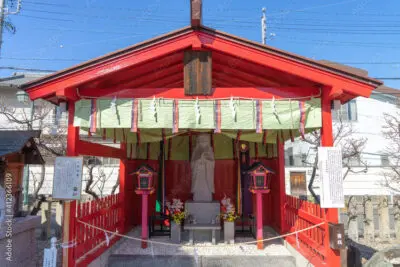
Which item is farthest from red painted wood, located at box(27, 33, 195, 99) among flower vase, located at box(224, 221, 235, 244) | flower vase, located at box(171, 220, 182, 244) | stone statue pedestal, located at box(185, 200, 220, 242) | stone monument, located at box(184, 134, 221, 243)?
flower vase, located at box(224, 221, 235, 244)

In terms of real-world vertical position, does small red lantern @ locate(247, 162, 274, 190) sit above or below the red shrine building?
below

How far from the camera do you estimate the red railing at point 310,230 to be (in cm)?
525

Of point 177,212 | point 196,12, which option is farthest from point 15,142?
point 196,12

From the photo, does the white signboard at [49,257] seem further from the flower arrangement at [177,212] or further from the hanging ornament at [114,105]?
the flower arrangement at [177,212]

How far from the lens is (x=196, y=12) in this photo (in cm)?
484

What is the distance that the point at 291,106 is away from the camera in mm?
5332

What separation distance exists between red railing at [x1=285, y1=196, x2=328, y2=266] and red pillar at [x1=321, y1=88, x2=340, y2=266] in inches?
3.6

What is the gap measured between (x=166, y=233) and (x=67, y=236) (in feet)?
11.2

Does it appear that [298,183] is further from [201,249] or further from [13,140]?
[13,140]

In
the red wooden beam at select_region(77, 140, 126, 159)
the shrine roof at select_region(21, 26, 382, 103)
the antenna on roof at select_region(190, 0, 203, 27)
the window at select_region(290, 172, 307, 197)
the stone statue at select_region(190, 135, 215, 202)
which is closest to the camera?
the antenna on roof at select_region(190, 0, 203, 27)

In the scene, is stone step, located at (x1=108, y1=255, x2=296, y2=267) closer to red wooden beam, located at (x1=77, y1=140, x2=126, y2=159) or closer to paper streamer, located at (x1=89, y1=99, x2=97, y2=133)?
red wooden beam, located at (x1=77, y1=140, x2=126, y2=159)

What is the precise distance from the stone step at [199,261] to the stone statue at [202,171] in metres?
2.25

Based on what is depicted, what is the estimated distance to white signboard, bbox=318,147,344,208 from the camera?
495 cm

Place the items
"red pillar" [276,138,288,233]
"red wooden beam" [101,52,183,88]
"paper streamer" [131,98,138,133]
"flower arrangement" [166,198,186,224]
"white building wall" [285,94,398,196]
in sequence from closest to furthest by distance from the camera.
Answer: "paper streamer" [131,98,138,133], "red wooden beam" [101,52,183,88], "flower arrangement" [166,198,186,224], "red pillar" [276,138,288,233], "white building wall" [285,94,398,196]
